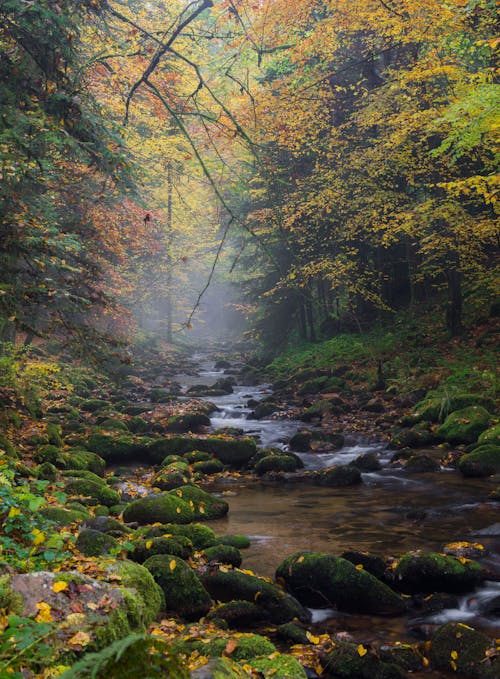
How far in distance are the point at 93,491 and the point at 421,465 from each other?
6532mm

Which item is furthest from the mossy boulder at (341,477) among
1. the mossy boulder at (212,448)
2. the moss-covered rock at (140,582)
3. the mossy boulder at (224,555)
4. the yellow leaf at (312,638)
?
the moss-covered rock at (140,582)

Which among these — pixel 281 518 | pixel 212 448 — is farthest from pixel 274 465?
pixel 281 518

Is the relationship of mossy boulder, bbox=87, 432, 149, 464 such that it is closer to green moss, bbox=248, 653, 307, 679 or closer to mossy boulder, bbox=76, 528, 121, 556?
mossy boulder, bbox=76, 528, 121, 556

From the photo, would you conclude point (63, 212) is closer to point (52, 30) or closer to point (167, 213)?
point (52, 30)

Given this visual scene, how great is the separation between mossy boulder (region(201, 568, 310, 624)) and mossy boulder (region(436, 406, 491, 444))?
7712 millimetres

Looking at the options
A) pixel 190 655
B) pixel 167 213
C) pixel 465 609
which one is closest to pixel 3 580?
pixel 190 655

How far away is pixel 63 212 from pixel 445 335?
12842 millimetres

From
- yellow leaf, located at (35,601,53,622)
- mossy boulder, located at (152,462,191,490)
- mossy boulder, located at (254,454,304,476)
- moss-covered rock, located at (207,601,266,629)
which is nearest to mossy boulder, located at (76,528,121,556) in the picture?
moss-covered rock, located at (207,601,266,629)

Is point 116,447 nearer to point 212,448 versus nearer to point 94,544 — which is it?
point 212,448

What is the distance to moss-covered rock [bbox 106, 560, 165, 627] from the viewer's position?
183 inches

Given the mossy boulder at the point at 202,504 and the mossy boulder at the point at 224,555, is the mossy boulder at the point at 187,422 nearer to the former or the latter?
the mossy boulder at the point at 202,504

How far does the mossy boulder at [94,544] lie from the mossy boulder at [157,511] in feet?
6.61

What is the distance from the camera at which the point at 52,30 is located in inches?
339

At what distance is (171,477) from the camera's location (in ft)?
35.1
